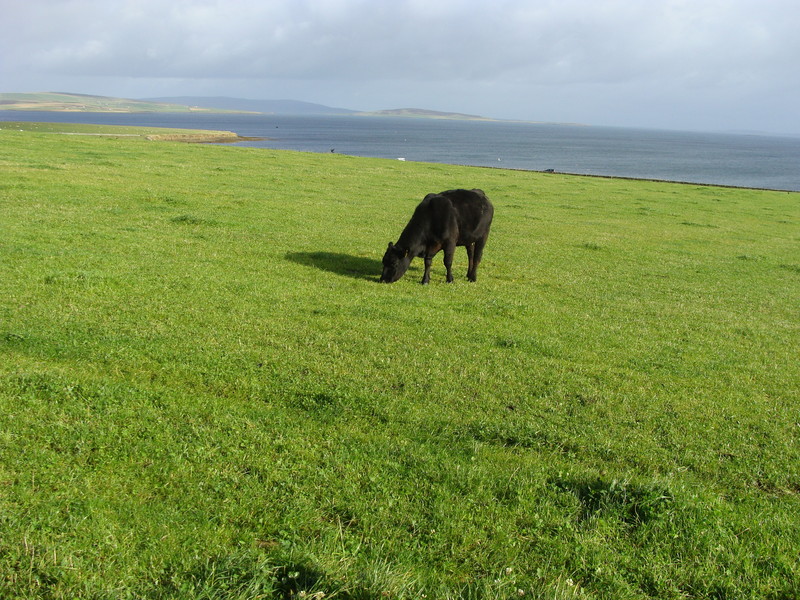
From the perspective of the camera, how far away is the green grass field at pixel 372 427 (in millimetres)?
4523

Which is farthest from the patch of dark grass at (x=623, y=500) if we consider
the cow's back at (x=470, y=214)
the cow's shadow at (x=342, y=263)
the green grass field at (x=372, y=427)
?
the cow's back at (x=470, y=214)

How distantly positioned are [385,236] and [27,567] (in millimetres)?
15963

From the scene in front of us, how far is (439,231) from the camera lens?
45.1 ft

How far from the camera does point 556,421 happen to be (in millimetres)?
7332

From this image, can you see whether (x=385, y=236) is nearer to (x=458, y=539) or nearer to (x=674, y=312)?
(x=674, y=312)

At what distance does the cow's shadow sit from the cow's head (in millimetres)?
394

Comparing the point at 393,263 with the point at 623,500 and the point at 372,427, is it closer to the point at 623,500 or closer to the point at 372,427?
the point at 372,427

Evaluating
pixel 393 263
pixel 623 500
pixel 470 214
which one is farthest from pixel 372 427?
pixel 470 214

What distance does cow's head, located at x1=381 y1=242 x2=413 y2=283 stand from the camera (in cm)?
1348

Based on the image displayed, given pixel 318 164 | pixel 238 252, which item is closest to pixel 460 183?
pixel 318 164

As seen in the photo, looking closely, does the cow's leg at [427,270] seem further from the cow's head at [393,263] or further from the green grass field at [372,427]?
the cow's head at [393,263]

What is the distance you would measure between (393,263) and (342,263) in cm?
201

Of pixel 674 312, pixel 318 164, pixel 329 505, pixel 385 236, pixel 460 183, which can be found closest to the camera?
pixel 329 505

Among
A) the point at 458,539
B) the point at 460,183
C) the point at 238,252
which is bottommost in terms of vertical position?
the point at 458,539
